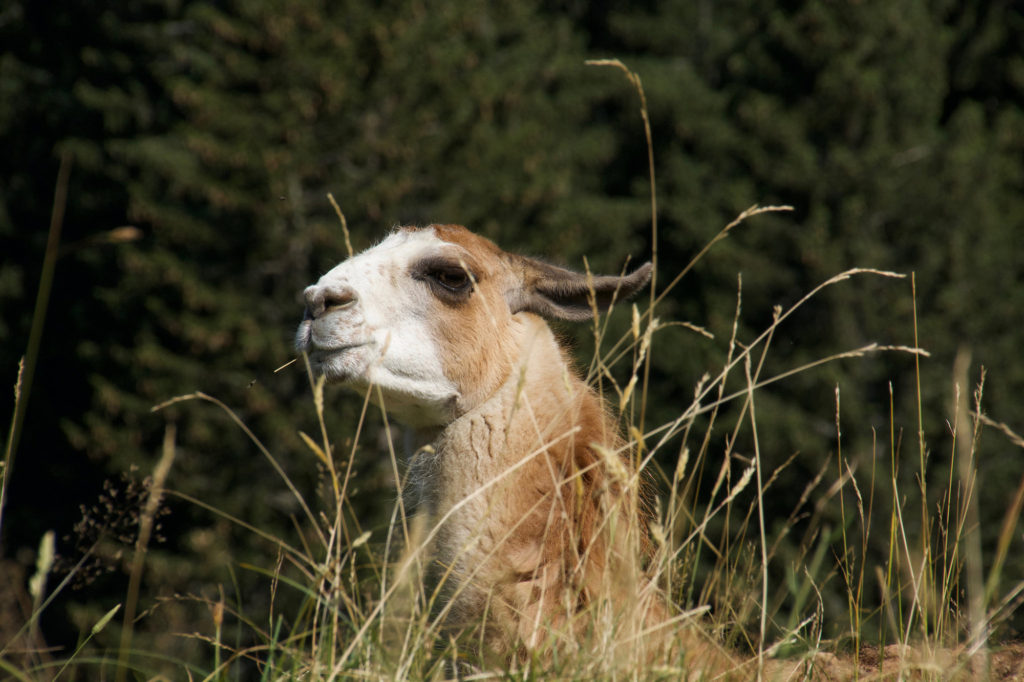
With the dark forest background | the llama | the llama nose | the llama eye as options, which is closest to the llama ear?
the llama

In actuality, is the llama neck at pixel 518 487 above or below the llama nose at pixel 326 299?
below

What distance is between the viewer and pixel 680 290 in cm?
2686

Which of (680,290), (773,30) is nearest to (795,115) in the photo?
(773,30)

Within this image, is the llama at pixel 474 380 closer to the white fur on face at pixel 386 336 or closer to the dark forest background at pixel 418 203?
the white fur on face at pixel 386 336

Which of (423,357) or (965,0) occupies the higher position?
(423,357)

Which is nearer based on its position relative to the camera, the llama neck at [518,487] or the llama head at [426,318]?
the llama neck at [518,487]

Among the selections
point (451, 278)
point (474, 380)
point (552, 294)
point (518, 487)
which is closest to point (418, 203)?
point (552, 294)

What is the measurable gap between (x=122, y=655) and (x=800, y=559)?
1.76 meters

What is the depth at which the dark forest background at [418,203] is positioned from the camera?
1881 cm

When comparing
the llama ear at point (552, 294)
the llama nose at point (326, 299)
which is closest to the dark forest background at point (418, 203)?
the llama ear at point (552, 294)

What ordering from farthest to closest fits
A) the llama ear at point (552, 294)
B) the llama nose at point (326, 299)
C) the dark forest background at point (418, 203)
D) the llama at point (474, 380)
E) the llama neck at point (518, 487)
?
the dark forest background at point (418, 203)
the llama ear at point (552, 294)
the llama nose at point (326, 299)
the llama at point (474, 380)
the llama neck at point (518, 487)

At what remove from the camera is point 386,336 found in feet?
14.2

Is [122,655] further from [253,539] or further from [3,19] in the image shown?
[3,19]

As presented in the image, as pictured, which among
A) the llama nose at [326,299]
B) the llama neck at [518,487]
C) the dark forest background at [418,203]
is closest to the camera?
the llama neck at [518,487]
